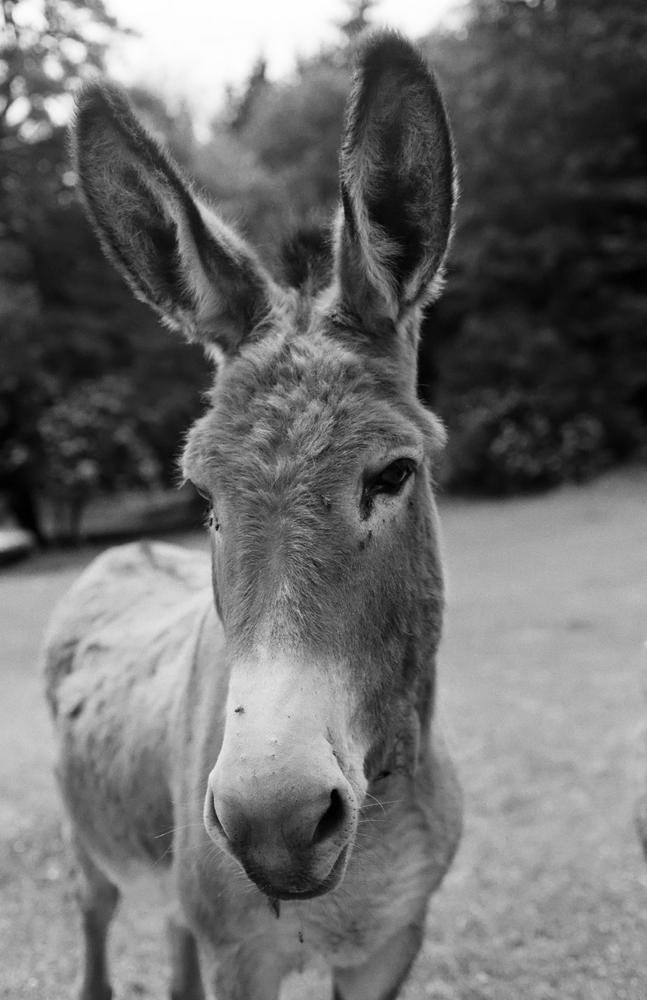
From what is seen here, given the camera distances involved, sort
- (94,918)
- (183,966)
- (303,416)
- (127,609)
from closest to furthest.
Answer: (303,416), (183,966), (94,918), (127,609)

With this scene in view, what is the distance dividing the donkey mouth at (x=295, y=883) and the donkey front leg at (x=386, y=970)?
1.05 meters

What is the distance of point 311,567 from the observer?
1.94 meters

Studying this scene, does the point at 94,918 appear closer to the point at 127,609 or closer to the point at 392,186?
the point at 127,609

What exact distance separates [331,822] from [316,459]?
819mm

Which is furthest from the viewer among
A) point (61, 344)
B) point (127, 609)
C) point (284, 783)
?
point (61, 344)

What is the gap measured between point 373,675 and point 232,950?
1022 mm

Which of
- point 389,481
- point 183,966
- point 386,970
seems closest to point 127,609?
point 183,966

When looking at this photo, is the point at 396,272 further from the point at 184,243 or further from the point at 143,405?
the point at 143,405

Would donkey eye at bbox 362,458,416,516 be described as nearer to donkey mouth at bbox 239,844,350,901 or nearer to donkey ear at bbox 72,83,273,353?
donkey ear at bbox 72,83,273,353

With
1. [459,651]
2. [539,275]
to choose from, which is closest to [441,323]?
[539,275]

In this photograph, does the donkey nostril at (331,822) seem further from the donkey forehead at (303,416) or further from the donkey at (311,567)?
the donkey forehead at (303,416)

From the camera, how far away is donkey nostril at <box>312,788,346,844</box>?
178 centimetres

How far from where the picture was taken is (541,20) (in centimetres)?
2403

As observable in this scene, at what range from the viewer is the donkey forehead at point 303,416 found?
2059 mm
